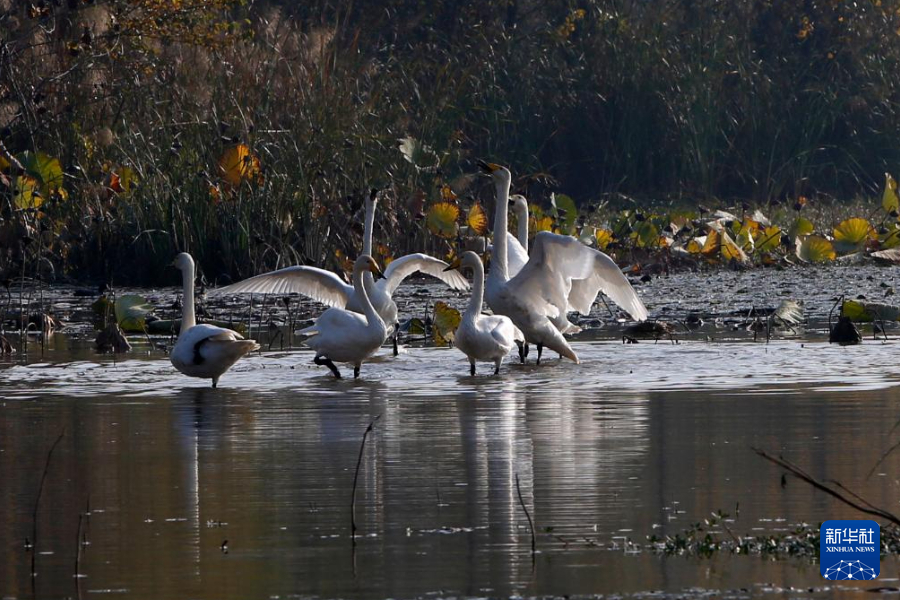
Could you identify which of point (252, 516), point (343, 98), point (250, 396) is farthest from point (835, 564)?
point (343, 98)

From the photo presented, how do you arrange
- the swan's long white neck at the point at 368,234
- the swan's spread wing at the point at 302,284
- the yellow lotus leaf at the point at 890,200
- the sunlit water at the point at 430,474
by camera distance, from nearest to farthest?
the sunlit water at the point at 430,474 → the swan's long white neck at the point at 368,234 → the swan's spread wing at the point at 302,284 → the yellow lotus leaf at the point at 890,200

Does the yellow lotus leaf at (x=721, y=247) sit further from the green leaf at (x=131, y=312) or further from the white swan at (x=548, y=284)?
the green leaf at (x=131, y=312)

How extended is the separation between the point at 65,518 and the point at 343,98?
36.6 feet

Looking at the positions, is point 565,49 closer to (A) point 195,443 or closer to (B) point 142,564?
(A) point 195,443

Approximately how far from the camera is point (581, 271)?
11.5m

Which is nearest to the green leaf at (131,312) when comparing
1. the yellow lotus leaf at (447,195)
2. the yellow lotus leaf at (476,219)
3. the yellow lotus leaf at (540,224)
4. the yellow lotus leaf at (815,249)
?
the yellow lotus leaf at (476,219)

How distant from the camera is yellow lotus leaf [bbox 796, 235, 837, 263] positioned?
17.3 meters

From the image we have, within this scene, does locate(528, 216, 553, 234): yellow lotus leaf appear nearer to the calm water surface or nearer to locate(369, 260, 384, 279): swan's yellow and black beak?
locate(369, 260, 384, 279): swan's yellow and black beak

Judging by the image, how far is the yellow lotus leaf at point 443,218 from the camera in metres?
15.8

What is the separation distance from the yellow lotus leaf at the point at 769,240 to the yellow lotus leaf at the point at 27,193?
22.5 ft

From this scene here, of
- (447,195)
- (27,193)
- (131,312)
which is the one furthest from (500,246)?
(27,193)

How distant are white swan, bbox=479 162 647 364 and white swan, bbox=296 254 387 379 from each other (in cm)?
110

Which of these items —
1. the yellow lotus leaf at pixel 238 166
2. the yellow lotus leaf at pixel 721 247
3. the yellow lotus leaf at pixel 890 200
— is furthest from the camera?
the yellow lotus leaf at pixel 890 200

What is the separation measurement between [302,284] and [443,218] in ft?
11.5
